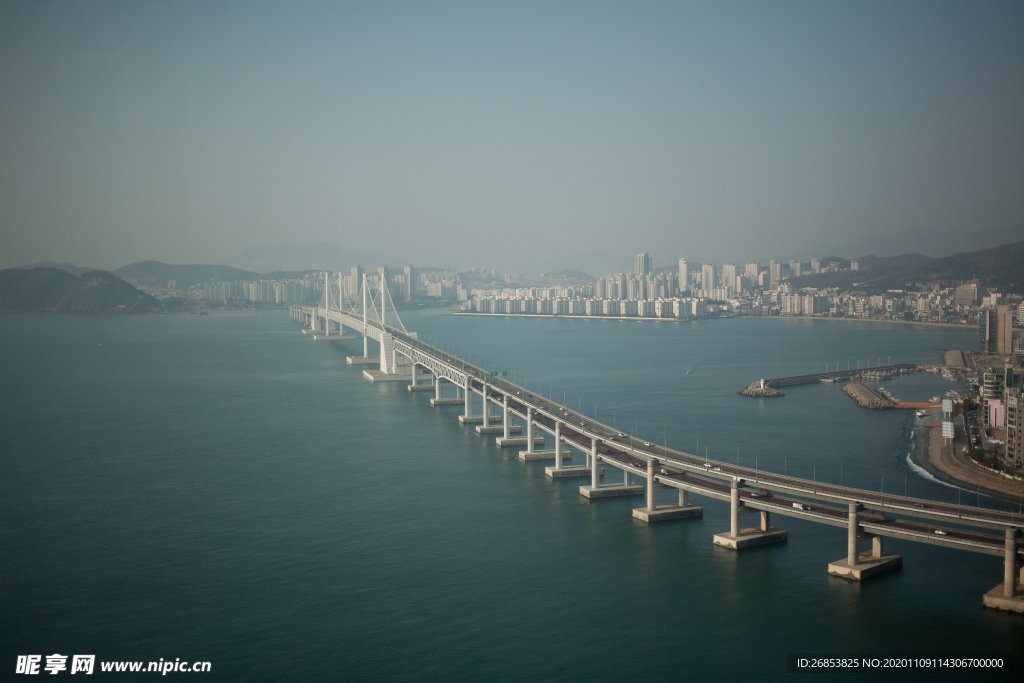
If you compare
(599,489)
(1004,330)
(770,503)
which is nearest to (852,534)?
(770,503)

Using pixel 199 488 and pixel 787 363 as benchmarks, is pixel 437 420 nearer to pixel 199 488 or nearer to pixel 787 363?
pixel 199 488

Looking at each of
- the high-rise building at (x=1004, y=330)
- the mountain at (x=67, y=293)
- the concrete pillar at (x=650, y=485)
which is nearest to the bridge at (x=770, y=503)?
the concrete pillar at (x=650, y=485)

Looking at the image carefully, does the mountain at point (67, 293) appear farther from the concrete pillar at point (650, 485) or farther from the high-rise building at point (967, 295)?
the concrete pillar at point (650, 485)

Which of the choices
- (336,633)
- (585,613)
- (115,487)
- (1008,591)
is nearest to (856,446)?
(1008,591)

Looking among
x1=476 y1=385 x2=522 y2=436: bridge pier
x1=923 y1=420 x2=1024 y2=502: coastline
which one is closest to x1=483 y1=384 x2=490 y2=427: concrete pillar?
x1=476 y1=385 x2=522 y2=436: bridge pier

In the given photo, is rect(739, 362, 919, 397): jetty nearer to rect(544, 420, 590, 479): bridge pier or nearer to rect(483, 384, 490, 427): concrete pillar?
rect(483, 384, 490, 427): concrete pillar

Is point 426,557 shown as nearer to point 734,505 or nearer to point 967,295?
point 734,505
